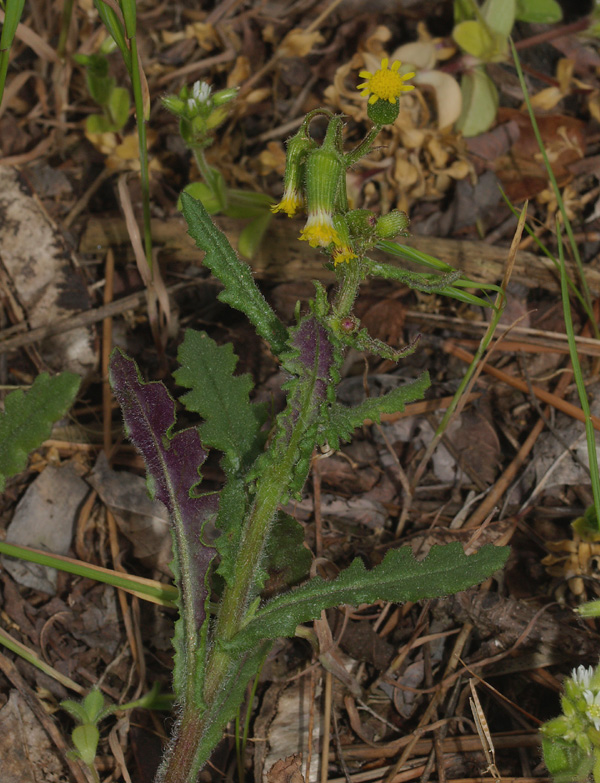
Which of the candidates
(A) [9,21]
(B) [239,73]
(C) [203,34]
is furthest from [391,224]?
(C) [203,34]

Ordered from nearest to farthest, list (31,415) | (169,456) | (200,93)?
(169,456) < (31,415) < (200,93)

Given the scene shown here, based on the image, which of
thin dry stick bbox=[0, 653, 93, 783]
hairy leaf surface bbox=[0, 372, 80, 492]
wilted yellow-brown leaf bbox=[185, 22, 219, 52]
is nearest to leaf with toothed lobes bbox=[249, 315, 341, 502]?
hairy leaf surface bbox=[0, 372, 80, 492]

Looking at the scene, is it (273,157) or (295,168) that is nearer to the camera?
(295,168)

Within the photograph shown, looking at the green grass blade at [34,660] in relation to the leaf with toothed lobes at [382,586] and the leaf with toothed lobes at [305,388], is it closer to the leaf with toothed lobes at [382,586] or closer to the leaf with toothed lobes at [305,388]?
the leaf with toothed lobes at [382,586]

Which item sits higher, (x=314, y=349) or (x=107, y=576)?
(x=314, y=349)

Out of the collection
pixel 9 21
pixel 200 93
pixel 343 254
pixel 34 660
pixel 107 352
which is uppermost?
pixel 9 21

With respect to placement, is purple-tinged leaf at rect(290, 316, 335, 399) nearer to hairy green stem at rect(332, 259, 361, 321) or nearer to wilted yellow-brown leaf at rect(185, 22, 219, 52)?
hairy green stem at rect(332, 259, 361, 321)

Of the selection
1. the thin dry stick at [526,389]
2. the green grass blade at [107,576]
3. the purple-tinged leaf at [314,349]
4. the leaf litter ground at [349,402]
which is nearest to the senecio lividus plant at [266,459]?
the purple-tinged leaf at [314,349]

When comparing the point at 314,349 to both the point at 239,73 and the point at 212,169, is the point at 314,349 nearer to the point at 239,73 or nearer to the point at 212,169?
the point at 212,169
